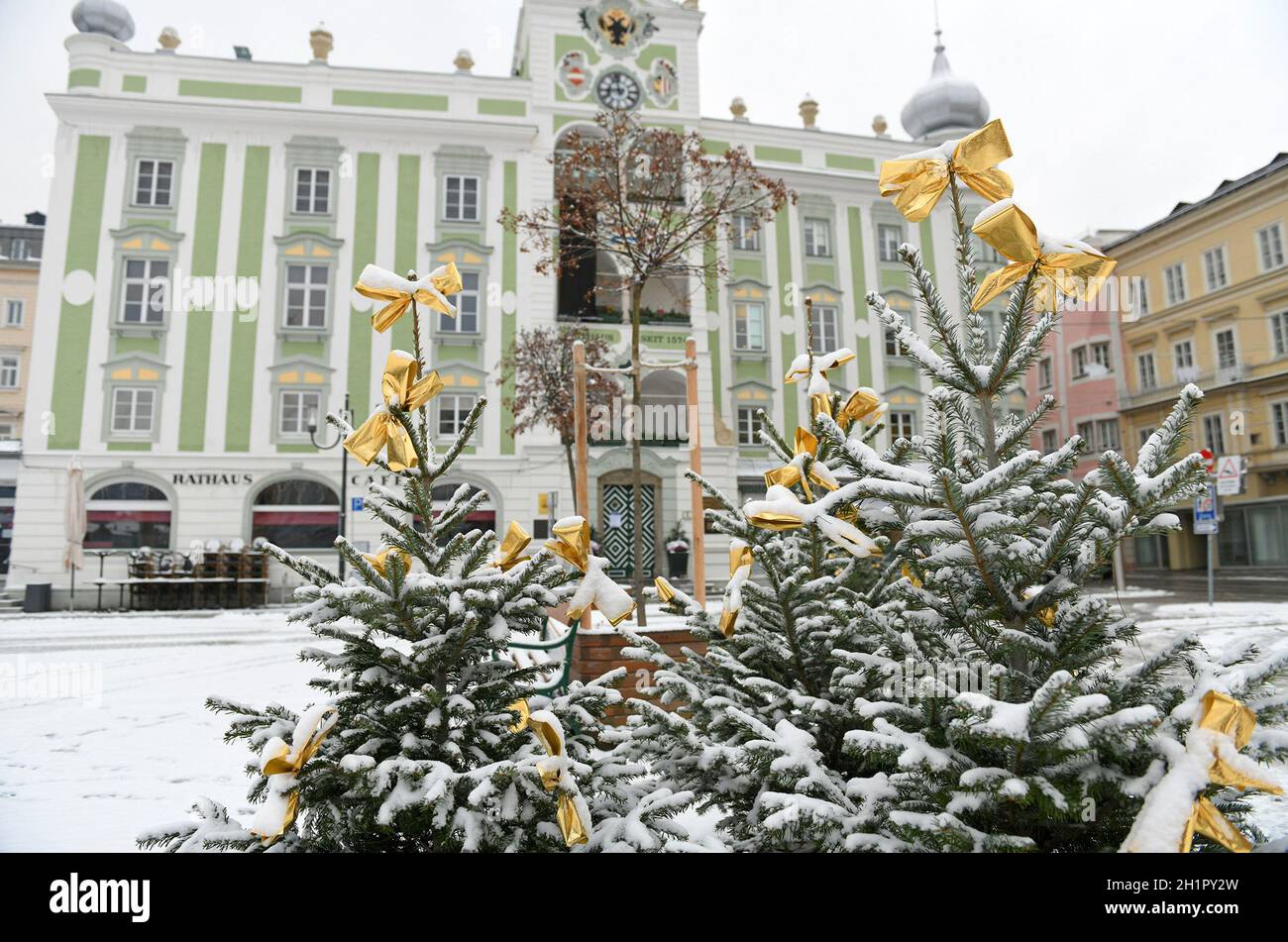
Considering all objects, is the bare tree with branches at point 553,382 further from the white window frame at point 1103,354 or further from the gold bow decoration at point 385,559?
the white window frame at point 1103,354

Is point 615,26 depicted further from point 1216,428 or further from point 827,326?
point 1216,428

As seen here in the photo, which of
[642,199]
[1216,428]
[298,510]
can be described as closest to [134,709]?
[642,199]

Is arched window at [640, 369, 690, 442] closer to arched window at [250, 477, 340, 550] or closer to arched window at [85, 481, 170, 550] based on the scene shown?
arched window at [250, 477, 340, 550]

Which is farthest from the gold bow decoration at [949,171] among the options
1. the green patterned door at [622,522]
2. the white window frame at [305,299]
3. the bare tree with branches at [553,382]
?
the white window frame at [305,299]

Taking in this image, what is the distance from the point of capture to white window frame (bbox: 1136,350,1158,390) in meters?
22.6

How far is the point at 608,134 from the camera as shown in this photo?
8.86 meters

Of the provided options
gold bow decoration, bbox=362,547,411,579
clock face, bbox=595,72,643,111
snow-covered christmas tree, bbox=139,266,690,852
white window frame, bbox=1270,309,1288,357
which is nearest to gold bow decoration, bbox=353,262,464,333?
snow-covered christmas tree, bbox=139,266,690,852

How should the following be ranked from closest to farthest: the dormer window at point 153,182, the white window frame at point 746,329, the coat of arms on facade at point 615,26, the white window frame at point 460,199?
the dormer window at point 153,182 < the white window frame at point 460,199 < the coat of arms on facade at point 615,26 < the white window frame at point 746,329

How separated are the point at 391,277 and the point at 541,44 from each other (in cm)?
2373

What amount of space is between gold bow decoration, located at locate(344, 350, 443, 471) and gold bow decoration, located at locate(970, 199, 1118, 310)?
1215 mm

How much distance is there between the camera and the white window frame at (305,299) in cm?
2022

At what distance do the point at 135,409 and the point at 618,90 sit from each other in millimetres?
16371

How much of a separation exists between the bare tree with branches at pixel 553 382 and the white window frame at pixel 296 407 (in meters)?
6.08
